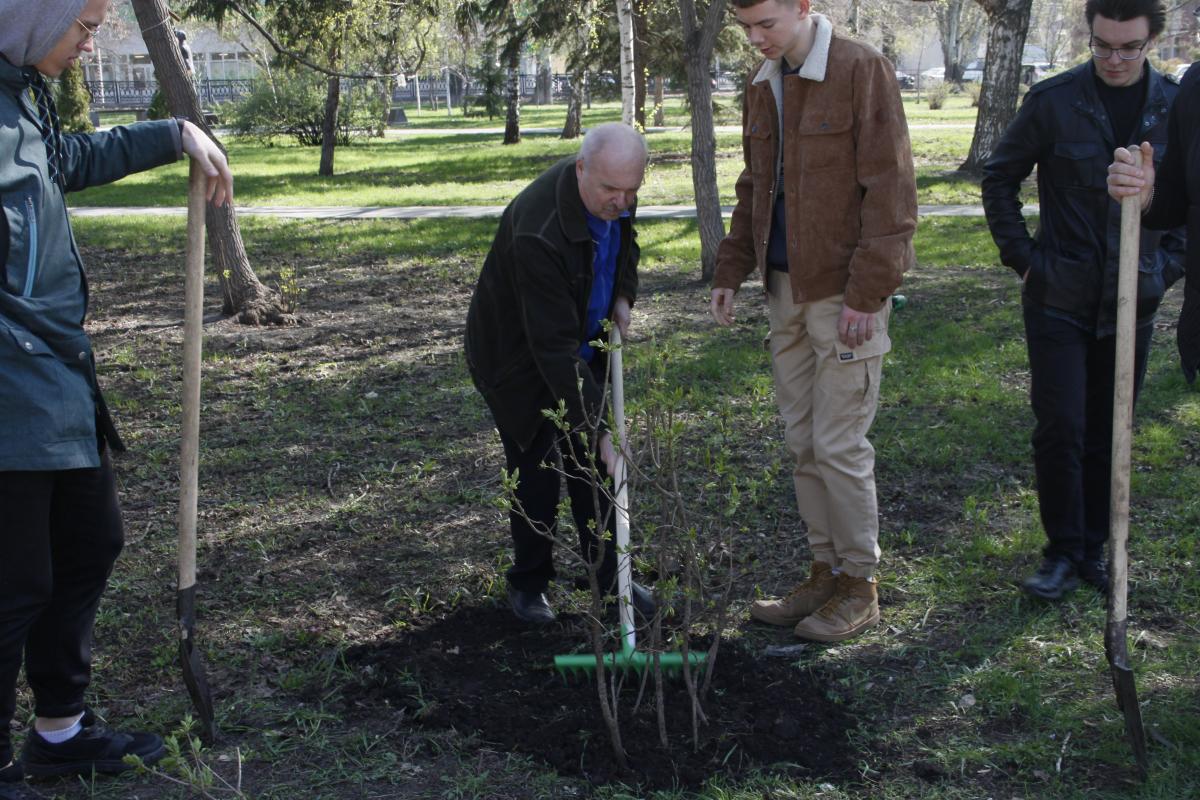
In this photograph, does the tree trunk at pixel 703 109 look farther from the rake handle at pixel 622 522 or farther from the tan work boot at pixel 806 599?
the rake handle at pixel 622 522

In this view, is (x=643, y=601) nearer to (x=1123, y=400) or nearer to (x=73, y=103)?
(x=1123, y=400)

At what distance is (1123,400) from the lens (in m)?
3.12

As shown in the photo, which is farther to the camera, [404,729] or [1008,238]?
[1008,238]

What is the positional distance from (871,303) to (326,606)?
2221 millimetres

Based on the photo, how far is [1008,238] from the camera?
13.0 feet

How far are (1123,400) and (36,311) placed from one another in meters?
2.79

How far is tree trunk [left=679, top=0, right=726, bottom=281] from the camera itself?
8.65 m

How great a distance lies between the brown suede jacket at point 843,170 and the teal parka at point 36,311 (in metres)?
2.06

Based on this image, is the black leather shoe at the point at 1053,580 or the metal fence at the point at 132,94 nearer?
the black leather shoe at the point at 1053,580

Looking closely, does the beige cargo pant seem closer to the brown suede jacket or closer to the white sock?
the brown suede jacket

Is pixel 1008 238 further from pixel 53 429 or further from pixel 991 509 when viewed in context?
pixel 53 429

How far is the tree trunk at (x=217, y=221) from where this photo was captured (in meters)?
8.18

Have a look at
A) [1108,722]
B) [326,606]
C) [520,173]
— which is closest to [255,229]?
[520,173]

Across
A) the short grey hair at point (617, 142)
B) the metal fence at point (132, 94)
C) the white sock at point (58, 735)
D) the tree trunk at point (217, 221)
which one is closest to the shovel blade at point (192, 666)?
the white sock at point (58, 735)
